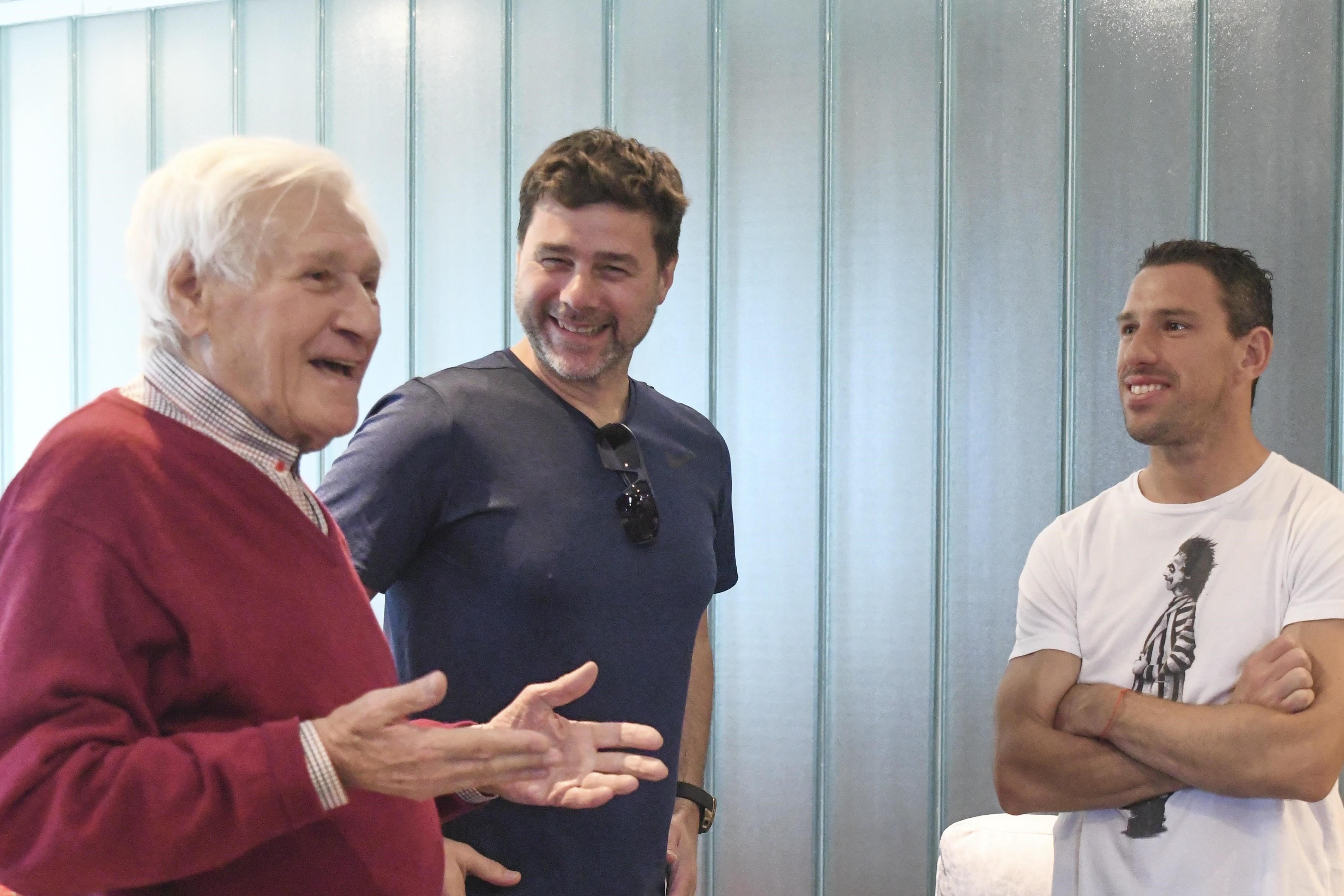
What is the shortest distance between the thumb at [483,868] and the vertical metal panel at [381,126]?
2.31 metres

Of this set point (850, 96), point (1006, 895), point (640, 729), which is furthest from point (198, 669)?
point (850, 96)

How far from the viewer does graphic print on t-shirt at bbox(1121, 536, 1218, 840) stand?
193cm

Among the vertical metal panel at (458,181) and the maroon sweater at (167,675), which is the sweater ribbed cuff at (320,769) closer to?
the maroon sweater at (167,675)

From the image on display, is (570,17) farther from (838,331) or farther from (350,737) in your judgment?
(350,737)

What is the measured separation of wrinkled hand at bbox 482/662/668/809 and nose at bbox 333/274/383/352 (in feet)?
1.33

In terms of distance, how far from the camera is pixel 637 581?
1.77m

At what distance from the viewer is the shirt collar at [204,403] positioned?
3.73 ft

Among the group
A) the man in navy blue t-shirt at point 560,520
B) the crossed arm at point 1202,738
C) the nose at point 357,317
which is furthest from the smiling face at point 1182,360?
the nose at point 357,317

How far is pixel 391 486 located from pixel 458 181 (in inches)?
88.7

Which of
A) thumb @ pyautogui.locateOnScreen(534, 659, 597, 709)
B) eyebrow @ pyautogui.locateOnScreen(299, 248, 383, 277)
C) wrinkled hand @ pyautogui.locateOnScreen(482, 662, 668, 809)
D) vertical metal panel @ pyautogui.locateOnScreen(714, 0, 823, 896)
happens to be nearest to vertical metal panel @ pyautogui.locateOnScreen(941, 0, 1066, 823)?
vertical metal panel @ pyautogui.locateOnScreen(714, 0, 823, 896)

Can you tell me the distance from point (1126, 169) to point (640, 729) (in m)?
2.30

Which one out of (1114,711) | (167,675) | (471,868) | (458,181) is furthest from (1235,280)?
(458,181)

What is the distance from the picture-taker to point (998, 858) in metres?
2.83

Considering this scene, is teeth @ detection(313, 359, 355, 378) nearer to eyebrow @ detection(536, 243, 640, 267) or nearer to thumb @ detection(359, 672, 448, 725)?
thumb @ detection(359, 672, 448, 725)
